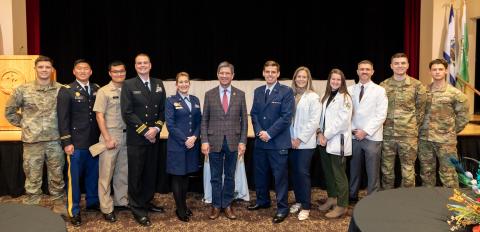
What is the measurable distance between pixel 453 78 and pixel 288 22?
3247mm

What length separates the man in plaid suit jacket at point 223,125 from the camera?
3877 millimetres

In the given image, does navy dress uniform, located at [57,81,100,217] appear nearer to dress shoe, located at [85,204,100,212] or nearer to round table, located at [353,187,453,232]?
dress shoe, located at [85,204,100,212]

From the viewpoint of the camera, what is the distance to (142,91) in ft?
12.6

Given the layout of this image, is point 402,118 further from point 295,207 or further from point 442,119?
point 295,207

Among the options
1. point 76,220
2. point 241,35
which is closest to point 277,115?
point 76,220

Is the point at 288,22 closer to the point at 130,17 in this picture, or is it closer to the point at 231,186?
the point at 130,17

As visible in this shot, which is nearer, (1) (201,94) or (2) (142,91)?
(2) (142,91)

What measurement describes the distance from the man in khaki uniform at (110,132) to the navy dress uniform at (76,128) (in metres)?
0.11

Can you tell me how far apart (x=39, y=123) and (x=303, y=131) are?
90.3 inches

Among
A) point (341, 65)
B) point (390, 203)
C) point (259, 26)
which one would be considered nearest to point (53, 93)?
point (390, 203)

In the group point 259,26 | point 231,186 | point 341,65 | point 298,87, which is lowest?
point 231,186

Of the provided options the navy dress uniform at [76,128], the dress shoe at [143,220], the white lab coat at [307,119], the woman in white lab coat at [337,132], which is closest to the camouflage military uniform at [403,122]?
the woman in white lab coat at [337,132]

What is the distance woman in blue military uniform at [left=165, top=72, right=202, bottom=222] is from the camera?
12.6ft

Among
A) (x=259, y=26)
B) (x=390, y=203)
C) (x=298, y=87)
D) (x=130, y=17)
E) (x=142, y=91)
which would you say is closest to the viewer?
Result: (x=390, y=203)
